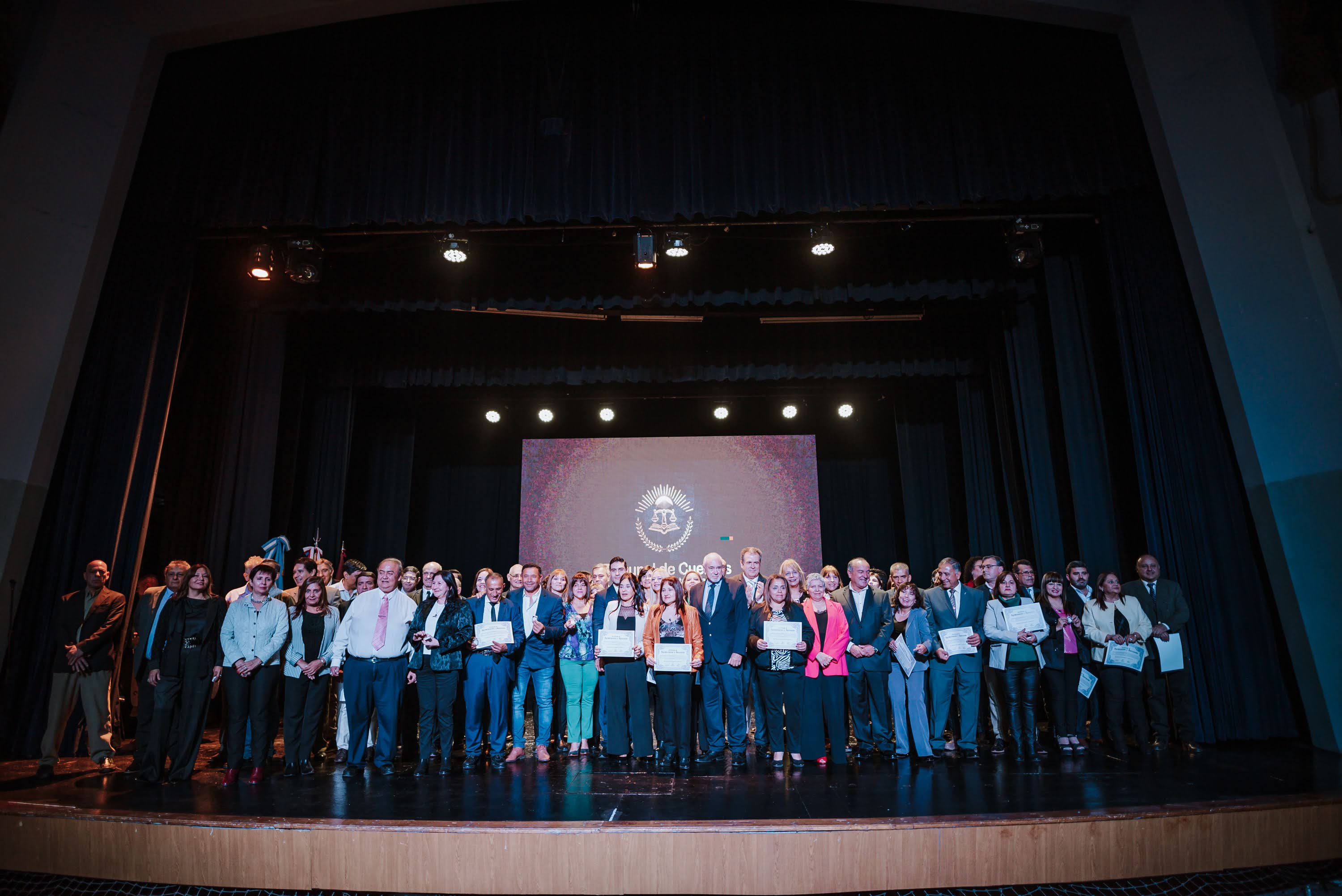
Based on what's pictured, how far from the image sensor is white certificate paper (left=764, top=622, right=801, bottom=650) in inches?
198

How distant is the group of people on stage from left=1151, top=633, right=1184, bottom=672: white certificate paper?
4cm

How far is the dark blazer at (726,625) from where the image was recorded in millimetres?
5188

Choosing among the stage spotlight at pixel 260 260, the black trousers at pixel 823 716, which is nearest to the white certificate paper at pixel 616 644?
the black trousers at pixel 823 716

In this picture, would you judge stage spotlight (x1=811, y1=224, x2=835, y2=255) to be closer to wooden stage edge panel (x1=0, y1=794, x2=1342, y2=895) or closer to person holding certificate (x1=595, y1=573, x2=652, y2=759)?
person holding certificate (x1=595, y1=573, x2=652, y2=759)

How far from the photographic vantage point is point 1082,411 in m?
7.13

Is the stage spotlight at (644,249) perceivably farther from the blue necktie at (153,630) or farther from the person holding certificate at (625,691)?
the blue necktie at (153,630)

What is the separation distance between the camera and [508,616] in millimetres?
5297

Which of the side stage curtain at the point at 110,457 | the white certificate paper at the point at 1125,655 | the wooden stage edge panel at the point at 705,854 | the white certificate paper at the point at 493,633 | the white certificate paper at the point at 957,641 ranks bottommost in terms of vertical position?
the wooden stage edge panel at the point at 705,854

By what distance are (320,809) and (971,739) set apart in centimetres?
421

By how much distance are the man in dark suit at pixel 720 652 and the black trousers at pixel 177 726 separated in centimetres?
336

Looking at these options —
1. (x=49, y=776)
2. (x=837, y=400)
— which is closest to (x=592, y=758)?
(x=49, y=776)

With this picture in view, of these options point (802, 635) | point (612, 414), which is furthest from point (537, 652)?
point (612, 414)

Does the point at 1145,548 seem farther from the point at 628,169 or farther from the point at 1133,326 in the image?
the point at 628,169

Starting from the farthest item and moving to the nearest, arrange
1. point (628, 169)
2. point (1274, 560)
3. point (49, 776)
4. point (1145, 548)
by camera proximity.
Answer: point (1145, 548), point (628, 169), point (1274, 560), point (49, 776)
